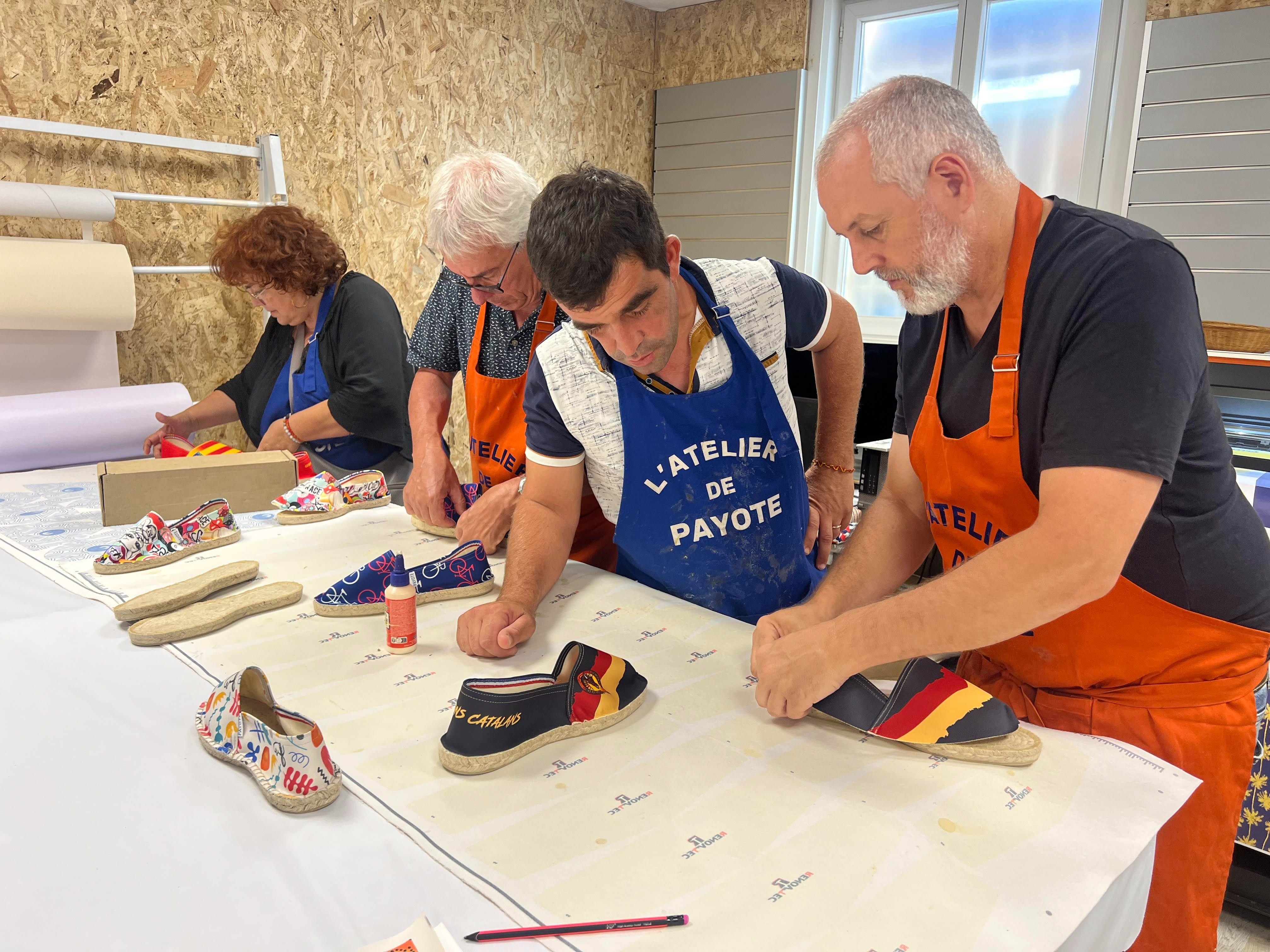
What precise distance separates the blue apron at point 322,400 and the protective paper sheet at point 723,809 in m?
1.45

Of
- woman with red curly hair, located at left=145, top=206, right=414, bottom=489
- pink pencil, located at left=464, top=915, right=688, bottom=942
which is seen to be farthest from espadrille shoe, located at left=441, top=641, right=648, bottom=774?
woman with red curly hair, located at left=145, top=206, right=414, bottom=489

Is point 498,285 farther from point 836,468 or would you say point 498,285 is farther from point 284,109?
point 284,109

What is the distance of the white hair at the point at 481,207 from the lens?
1776 millimetres

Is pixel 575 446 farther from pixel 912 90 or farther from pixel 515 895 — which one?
pixel 515 895

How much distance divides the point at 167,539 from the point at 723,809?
1.37m

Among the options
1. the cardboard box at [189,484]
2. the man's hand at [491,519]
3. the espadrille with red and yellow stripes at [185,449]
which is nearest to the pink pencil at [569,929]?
the man's hand at [491,519]

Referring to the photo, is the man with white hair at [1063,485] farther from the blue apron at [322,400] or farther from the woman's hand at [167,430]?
the woman's hand at [167,430]

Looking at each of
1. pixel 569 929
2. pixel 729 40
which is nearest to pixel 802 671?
pixel 569 929

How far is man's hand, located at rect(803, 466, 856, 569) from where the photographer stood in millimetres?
1895

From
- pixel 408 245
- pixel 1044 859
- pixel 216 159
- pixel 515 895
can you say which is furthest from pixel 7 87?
pixel 1044 859

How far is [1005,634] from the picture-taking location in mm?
1035

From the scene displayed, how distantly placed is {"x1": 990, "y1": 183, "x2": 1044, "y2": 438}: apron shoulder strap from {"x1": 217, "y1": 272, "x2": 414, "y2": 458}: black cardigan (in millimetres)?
1831

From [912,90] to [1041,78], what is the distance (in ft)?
12.5

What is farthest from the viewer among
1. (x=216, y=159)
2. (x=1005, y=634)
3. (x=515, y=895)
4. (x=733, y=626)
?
(x=216, y=159)
